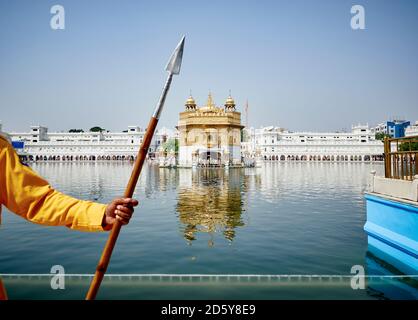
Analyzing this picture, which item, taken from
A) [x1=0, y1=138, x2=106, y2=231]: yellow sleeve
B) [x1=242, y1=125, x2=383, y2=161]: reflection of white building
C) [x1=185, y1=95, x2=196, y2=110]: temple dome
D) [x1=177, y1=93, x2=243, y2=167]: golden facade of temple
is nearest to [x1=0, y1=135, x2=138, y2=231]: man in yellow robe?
[x1=0, y1=138, x2=106, y2=231]: yellow sleeve

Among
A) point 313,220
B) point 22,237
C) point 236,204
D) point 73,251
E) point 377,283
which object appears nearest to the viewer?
point 377,283

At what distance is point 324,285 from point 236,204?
813 cm

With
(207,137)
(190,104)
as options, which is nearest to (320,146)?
(190,104)

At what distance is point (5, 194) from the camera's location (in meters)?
1.32

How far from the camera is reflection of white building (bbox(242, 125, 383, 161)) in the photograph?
78.0 metres

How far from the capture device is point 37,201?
1.31 m

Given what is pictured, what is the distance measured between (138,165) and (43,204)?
0.38 meters

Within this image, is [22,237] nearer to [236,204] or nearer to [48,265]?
[48,265]

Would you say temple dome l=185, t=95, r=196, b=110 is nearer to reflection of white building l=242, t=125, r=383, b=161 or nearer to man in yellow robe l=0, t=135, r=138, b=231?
reflection of white building l=242, t=125, r=383, b=161

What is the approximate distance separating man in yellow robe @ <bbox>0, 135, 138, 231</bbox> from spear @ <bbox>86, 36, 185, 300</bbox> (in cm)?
5

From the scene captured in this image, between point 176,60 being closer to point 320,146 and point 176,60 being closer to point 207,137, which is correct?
point 207,137

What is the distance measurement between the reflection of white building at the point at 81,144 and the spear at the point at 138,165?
234 feet

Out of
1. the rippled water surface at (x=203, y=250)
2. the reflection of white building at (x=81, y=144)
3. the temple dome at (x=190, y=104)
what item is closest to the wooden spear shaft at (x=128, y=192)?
the rippled water surface at (x=203, y=250)
